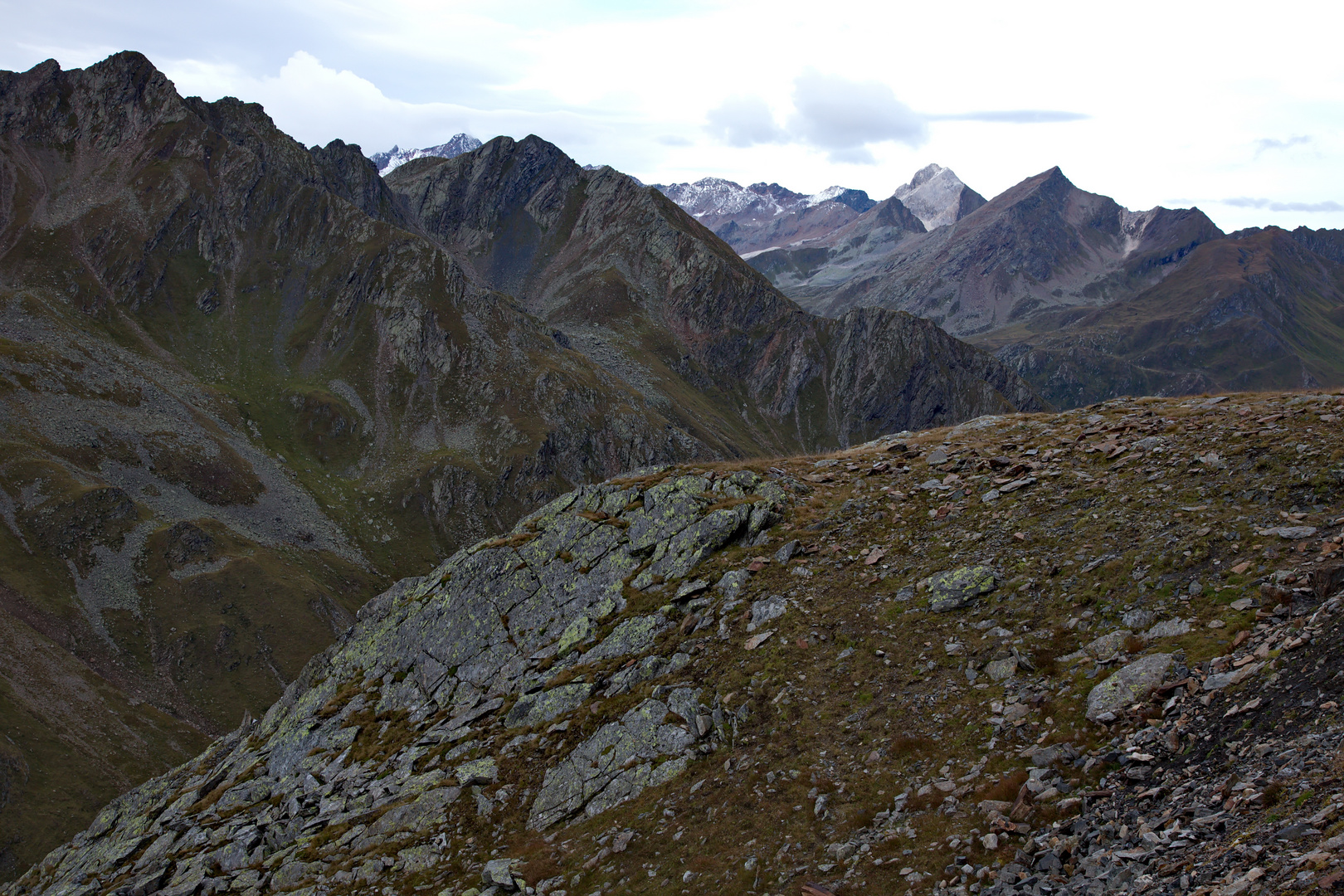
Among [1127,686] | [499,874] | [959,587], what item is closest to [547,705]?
[499,874]

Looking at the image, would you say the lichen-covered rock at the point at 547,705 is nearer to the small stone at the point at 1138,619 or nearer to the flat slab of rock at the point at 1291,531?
the small stone at the point at 1138,619

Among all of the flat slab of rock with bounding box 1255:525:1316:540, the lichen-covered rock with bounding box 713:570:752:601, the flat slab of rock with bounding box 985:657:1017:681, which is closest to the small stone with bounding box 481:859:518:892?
the lichen-covered rock with bounding box 713:570:752:601

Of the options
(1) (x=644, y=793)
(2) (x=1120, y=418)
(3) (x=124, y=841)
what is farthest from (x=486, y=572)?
(2) (x=1120, y=418)

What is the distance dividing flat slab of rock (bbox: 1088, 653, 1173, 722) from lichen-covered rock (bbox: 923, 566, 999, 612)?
20.1ft

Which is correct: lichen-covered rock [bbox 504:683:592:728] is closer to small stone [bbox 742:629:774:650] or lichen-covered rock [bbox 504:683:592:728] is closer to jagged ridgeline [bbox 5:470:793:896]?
jagged ridgeline [bbox 5:470:793:896]

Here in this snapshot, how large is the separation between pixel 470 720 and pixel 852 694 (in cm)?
1737

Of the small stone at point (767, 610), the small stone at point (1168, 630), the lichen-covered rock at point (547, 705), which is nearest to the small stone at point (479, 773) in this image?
the lichen-covered rock at point (547, 705)

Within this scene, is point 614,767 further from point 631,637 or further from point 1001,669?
point 1001,669

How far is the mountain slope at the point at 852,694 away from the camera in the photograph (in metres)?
16.1

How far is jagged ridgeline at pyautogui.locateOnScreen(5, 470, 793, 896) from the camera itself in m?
26.5

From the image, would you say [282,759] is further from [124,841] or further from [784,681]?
[784,681]

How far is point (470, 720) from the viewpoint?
31.8 m

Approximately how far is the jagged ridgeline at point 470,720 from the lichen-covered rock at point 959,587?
8.17 meters

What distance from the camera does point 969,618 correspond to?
2462cm
